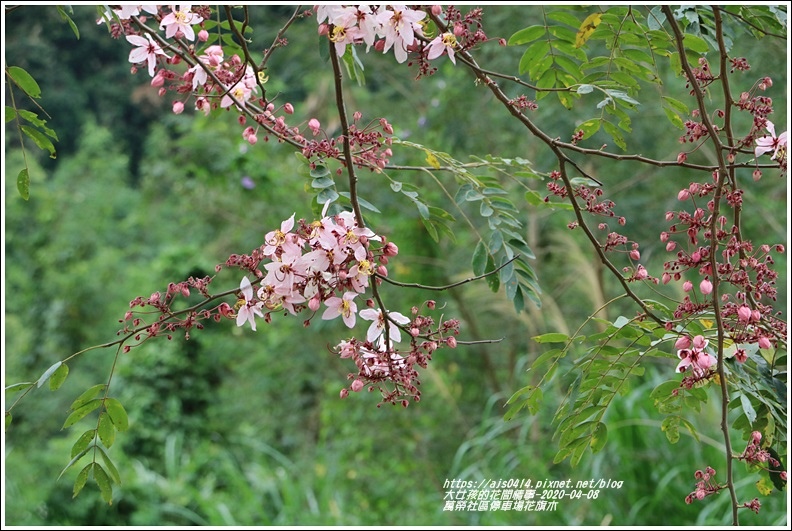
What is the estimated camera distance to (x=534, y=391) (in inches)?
34.8

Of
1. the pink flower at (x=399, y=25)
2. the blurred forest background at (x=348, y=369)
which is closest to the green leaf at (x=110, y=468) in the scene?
the pink flower at (x=399, y=25)

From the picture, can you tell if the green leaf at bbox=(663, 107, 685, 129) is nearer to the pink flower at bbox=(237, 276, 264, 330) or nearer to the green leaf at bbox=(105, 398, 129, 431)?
the pink flower at bbox=(237, 276, 264, 330)

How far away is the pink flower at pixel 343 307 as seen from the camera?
0.73 metres

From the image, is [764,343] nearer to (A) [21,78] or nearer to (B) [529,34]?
(B) [529,34]

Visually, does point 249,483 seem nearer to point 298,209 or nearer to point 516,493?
point 298,209

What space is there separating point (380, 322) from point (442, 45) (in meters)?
0.26

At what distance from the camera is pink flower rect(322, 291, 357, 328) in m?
0.73

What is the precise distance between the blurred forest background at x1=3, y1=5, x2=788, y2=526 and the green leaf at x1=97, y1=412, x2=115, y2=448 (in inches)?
52.8

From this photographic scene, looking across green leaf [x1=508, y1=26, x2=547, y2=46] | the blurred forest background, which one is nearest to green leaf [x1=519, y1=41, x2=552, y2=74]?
green leaf [x1=508, y1=26, x2=547, y2=46]

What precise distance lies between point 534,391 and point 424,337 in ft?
0.61

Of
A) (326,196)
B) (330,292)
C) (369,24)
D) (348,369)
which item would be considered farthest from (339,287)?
(348,369)

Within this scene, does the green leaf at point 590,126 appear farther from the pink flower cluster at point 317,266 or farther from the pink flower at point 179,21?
the pink flower at point 179,21

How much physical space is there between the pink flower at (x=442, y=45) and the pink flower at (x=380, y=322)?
0.24m

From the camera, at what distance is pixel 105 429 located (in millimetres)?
824
